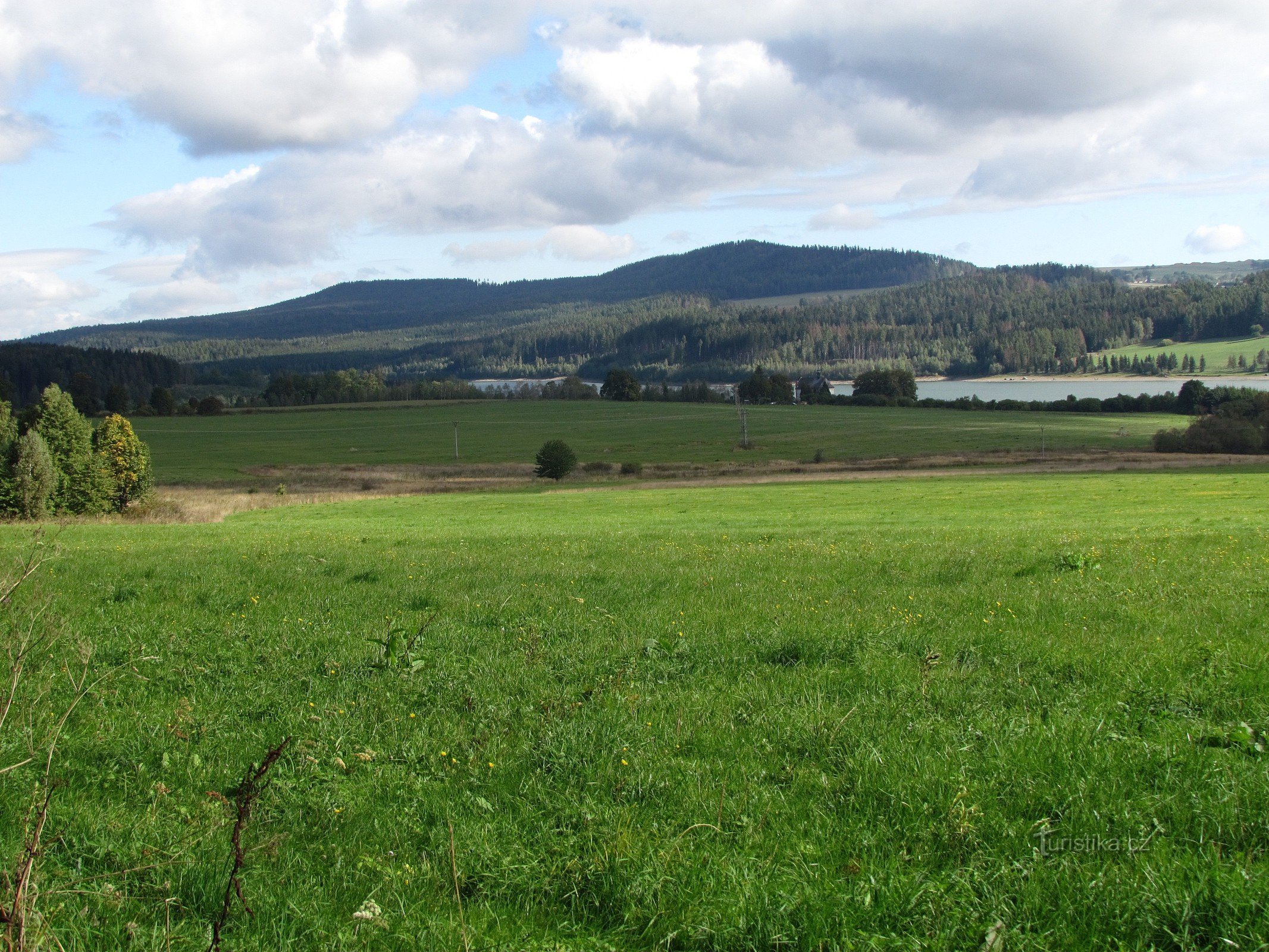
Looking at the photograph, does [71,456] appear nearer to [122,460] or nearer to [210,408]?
[122,460]

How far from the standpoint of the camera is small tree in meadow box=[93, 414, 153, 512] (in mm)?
55781

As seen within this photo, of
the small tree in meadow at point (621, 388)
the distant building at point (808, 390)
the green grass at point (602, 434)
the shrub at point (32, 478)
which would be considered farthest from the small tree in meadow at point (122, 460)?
the distant building at point (808, 390)

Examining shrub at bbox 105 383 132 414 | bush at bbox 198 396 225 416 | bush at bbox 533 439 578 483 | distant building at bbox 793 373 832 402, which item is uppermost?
shrub at bbox 105 383 132 414

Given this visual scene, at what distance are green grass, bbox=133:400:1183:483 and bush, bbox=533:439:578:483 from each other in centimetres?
1941

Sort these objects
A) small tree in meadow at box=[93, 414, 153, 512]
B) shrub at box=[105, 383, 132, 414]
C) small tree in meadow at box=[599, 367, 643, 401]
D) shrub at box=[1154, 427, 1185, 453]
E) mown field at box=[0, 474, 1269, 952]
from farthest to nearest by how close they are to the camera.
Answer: small tree in meadow at box=[599, 367, 643, 401]
shrub at box=[105, 383, 132, 414]
shrub at box=[1154, 427, 1185, 453]
small tree in meadow at box=[93, 414, 153, 512]
mown field at box=[0, 474, 1269, 952]

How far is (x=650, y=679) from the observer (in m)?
7.59

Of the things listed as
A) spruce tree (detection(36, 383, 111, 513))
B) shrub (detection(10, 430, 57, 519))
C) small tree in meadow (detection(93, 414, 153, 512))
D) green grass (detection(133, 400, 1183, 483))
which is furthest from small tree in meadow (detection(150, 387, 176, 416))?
shrub (detection(10, 430, 57, 519))

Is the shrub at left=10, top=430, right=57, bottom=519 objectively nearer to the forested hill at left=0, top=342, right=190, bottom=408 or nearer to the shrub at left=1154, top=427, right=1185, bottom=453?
the shrub at left=1154, top=427, right=1185, bottom=453

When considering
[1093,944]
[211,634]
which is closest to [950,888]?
[1093,944]

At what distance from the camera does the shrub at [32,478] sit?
44.0 metres

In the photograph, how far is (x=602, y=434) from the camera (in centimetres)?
12612

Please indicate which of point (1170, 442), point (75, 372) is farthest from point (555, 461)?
point (75, 372)

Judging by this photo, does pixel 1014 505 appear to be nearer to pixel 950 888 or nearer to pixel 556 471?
pixel 950 888

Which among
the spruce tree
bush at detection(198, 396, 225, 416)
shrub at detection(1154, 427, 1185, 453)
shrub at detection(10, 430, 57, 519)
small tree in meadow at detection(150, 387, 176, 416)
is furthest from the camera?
bush at detection(198, 396, 225, 416)
